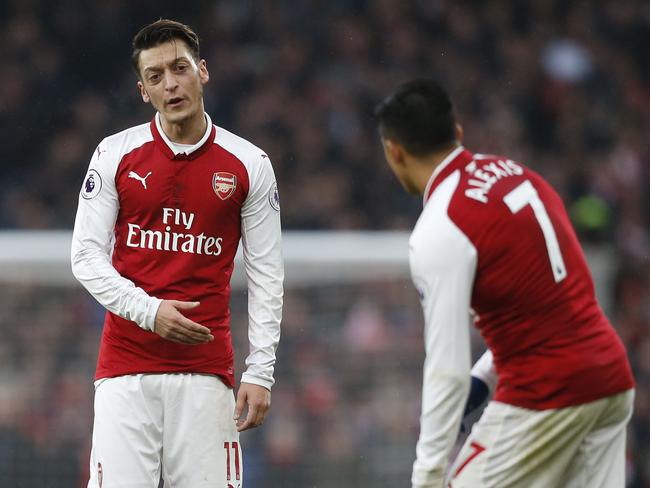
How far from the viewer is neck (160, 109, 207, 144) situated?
468cm

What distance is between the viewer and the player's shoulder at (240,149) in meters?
4.74

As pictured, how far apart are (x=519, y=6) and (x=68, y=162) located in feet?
17.8

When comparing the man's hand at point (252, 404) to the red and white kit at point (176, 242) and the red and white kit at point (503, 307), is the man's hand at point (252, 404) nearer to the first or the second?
the red and white kit at point (176, 242)

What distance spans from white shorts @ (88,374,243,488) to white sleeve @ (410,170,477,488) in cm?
107

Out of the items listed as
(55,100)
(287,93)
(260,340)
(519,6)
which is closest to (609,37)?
(519,6)

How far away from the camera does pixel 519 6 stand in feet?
45.8

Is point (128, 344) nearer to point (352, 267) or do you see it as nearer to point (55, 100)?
point (352, 267)

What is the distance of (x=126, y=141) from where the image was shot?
469 cm

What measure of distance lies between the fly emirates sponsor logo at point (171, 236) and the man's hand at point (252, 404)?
0.54m

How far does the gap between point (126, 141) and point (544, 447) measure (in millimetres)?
1922

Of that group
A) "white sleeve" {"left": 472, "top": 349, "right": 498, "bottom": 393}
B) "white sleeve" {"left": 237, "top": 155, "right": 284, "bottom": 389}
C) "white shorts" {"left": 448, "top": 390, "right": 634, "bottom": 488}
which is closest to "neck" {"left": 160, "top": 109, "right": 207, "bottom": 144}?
"white sleeve" {"left": 237, "top": 155, "right": 284, "bottom": 389}

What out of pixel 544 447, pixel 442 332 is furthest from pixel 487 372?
pixel 442 332

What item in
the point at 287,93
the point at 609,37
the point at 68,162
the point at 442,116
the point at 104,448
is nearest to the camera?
the point at 442,116

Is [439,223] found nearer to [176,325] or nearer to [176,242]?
[176,325]
